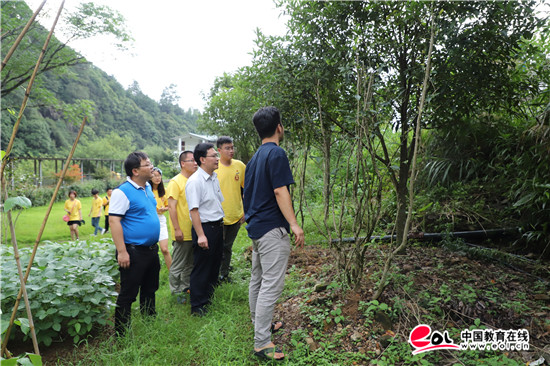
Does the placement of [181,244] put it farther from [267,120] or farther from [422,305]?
[422,305]

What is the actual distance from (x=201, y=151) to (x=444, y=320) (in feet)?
9.08

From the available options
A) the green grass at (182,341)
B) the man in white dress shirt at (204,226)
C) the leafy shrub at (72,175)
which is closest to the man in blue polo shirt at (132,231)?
the green grass at (182,341)

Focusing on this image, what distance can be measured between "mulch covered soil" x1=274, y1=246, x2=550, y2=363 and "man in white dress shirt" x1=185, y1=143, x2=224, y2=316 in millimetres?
810

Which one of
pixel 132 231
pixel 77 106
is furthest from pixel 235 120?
pixel 132 231

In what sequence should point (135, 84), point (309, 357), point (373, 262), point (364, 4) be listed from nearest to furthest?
point (309, 357) → point (364, 4) → point (373, 262) → point (135, 84)

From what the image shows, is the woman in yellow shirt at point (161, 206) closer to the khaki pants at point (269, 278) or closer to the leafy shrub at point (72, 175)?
the khaki pants at point (269, 278)

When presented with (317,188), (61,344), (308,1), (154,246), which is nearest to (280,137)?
(154,246)

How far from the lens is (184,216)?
4227mm

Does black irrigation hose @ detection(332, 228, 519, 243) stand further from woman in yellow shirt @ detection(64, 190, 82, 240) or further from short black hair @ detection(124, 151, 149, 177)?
woman in yellow shirt @ detection(64, 190, 82, 240)

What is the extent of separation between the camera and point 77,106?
42.5 ft

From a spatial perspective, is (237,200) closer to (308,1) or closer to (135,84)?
(308,1)

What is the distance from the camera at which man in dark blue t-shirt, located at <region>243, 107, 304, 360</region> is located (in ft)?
8.64

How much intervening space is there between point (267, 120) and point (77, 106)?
12613 millimetres

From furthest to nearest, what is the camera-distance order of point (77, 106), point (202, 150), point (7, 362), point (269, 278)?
point (77, 106) → point (202, 150) → point (269, 278) → point (7, 362)
